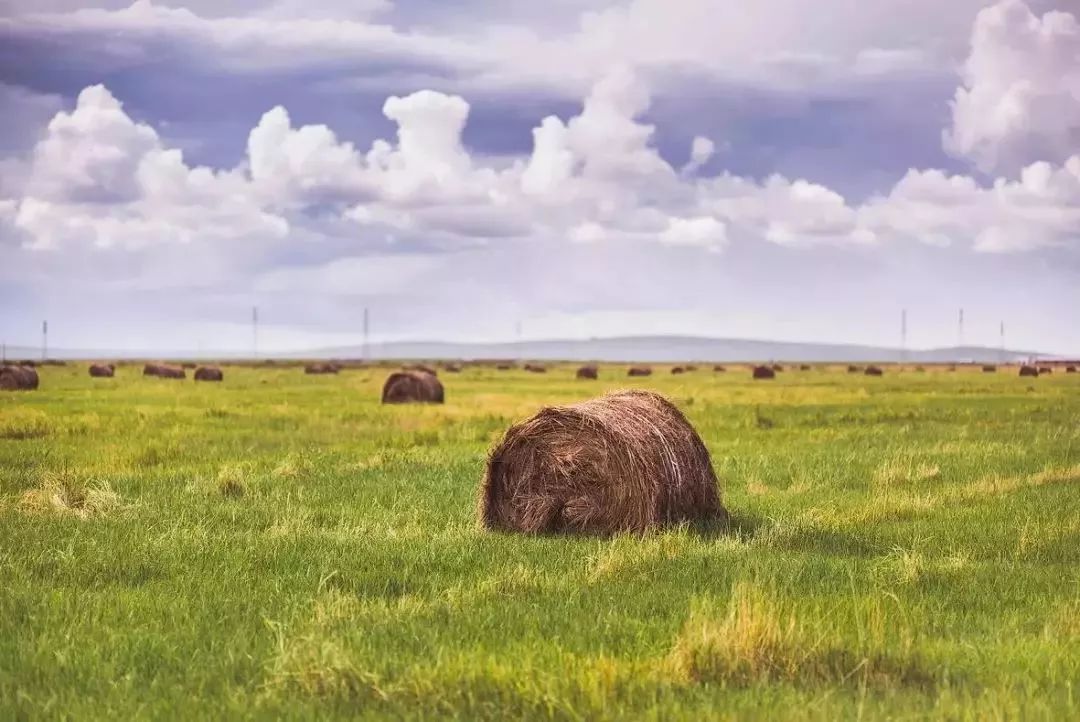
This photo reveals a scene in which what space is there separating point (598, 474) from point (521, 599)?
5184 mm

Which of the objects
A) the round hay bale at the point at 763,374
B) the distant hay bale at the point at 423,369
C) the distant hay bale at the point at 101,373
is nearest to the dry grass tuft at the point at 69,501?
the distant hay bale at the point at 423,369

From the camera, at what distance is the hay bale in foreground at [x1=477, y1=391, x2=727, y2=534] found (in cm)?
1457

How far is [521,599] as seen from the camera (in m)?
9.84

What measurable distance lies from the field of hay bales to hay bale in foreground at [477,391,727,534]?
62 cm

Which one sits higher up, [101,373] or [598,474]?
[101,373]

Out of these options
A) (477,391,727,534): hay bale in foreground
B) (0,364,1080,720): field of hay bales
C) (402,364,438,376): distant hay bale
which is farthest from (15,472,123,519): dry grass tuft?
(402,364,438,376): distant hay bale

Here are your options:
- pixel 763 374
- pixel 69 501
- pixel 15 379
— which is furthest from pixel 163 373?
pixel 69 501

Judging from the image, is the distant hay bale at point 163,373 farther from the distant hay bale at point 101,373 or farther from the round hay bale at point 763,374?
the round hay bale at point 763,374

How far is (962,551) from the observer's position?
12352mm

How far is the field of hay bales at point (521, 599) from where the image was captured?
280 inches

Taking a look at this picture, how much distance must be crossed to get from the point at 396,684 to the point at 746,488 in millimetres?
12232

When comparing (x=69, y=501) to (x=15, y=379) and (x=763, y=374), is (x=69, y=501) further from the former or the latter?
(x=763, y=374)

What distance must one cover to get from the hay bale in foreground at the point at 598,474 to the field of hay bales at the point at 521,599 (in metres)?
0.62

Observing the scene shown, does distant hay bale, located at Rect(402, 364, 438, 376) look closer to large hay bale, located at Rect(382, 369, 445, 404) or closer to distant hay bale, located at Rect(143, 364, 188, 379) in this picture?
large hay bale, located at Rect(382, 369, 445, 404)
